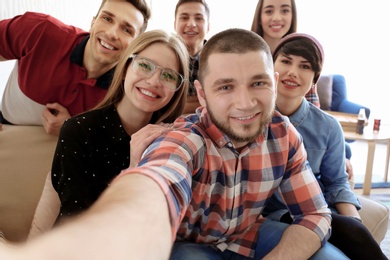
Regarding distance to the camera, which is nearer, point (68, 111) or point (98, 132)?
point (98, 132)

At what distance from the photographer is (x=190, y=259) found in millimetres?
1185

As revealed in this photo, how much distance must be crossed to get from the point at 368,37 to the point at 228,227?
493 centimetres

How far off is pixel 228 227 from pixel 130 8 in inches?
46.2

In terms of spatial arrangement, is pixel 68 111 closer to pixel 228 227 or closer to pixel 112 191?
pixel 228 227

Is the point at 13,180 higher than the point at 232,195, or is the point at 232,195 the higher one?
the point at 232,195

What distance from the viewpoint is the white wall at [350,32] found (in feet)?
17.4

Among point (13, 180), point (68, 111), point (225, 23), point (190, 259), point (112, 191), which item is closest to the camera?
point (112, 191)

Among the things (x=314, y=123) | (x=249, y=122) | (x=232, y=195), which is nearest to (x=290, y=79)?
(x=314, y=123)

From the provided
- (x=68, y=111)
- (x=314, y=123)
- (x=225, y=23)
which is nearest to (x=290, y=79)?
(x=314, y=123)

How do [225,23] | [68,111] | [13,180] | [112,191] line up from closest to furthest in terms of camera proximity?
[112,191] < [13,180] < [68,111] < [225,23]

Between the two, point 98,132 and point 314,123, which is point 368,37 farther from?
point 98,132

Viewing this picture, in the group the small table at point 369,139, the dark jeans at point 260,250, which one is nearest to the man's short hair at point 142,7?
the dark jeans at point 260,250

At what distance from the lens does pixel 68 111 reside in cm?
184

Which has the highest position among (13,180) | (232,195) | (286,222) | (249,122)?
(249,122)
